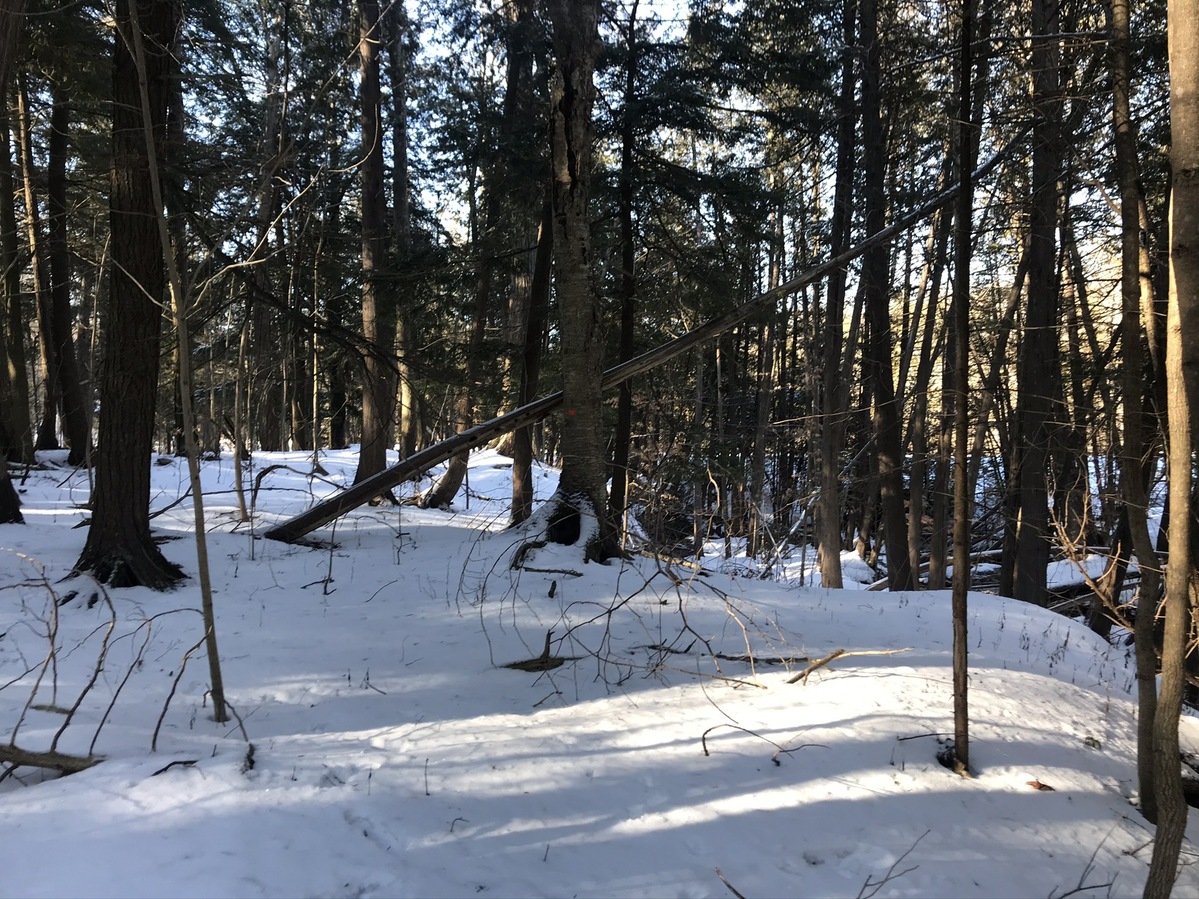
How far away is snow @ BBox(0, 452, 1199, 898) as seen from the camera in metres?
2.77

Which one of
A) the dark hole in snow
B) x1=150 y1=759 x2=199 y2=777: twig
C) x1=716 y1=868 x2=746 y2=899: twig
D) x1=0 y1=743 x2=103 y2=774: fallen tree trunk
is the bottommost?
x1=716 y1=868 x2=746 y2=899: twig

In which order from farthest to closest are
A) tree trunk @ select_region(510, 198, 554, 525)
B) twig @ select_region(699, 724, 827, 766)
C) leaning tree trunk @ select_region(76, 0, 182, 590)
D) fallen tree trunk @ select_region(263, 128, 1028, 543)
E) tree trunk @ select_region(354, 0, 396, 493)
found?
tree trunk @ select_region(354, 0, 396, 493), tree trunk @ select_region(510, 198, 554, 525), fallen tree trunk @ select_region(263, 128, 1028, 543), leaning tree trunk @ select_region(76, 0, 182, 590), twig @ select_region(699, 724, 827, 766)

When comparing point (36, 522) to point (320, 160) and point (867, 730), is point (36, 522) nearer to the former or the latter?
point (320, 160)

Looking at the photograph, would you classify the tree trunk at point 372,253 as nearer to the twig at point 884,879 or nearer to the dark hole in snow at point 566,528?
the dark hole in snow at point 566,528

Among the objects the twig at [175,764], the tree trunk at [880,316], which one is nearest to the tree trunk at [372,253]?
the twig at [175,764]

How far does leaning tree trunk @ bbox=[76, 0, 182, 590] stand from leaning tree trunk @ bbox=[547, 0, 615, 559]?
340 cm

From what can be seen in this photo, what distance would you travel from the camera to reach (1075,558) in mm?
4086

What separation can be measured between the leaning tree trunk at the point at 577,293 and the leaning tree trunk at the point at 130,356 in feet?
11.2

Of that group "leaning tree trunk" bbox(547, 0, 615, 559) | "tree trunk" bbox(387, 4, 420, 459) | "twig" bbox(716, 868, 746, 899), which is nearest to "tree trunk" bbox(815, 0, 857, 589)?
"leaning tree trunk" bbox(547, 0, 615, 559)

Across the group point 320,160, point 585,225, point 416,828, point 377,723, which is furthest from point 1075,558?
point 320,160

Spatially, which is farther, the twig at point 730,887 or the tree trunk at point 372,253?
the tree trunk at point 372,253

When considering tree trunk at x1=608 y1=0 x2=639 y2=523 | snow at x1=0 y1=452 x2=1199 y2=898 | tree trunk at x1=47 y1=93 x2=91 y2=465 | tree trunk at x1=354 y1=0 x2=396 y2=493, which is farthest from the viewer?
tree trunk at x1=47 y1=93 x2=91 y2=465

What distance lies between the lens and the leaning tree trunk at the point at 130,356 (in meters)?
5.82

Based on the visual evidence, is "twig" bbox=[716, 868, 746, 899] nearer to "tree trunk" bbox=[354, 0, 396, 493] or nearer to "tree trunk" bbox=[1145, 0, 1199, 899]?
"tree trunk" bbox=[1145, 0, 1199, 899]
